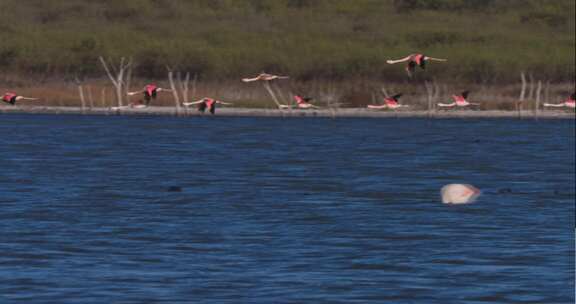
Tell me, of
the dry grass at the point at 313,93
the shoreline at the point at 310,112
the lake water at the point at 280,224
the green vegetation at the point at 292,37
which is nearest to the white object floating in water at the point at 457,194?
the lake water at the point at 280,224

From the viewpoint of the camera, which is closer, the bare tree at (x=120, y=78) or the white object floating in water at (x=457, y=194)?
the white object floating in water at (x=457, y=194)

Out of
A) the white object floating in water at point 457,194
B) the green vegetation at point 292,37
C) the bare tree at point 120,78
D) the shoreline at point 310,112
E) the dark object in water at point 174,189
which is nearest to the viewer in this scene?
the white object floating in water at point 457,194

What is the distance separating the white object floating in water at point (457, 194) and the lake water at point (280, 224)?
784mm

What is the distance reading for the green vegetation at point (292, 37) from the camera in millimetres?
142875

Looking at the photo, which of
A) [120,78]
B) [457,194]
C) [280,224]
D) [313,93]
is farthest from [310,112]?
[280,224]

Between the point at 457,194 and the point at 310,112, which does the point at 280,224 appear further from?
the point at 310,112

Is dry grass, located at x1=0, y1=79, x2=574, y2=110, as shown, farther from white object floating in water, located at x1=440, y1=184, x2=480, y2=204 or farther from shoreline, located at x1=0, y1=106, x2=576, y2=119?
white object floating in water, located at x1=440, y1=184, x2=480, y2=204

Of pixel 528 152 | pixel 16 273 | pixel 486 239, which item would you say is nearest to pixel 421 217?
pixel 486 239

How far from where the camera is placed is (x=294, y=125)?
112 meters

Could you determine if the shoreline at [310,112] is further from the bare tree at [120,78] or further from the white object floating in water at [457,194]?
the white object floating in water at [457,194]

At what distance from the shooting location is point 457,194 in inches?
1976

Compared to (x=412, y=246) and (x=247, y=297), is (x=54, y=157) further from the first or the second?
(x=247, y=297)

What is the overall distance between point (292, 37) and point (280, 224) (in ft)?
364

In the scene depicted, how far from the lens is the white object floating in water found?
49219 millimetres
